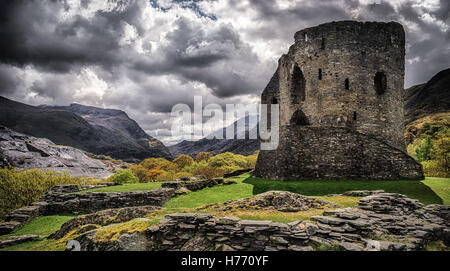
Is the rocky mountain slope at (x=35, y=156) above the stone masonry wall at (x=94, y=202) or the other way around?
above

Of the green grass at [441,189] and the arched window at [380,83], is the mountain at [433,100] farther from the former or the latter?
the green grass at [441,189]

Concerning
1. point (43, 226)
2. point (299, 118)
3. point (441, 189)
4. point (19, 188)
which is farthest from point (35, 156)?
point (441, 189)

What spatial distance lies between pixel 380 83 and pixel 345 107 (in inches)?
153

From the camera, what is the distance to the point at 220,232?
6262 mm

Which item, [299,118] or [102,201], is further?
[299,118]

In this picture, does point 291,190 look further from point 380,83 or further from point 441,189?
point 380,83

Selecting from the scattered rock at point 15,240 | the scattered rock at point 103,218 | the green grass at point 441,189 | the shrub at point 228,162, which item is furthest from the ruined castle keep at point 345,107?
the shrub at point 228,162

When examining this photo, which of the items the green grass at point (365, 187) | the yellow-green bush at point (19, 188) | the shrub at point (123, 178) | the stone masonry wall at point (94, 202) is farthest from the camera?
the shrub at point (123, 178)

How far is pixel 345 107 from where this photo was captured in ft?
58.6

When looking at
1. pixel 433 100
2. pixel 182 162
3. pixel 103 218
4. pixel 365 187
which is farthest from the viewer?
pixel 433 100

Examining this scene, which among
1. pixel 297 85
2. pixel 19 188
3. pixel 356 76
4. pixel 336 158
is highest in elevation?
pixel 297 85

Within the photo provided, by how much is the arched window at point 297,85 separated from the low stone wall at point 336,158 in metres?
5.66

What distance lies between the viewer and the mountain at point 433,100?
65.5 m

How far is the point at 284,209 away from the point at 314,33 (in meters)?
16.0
